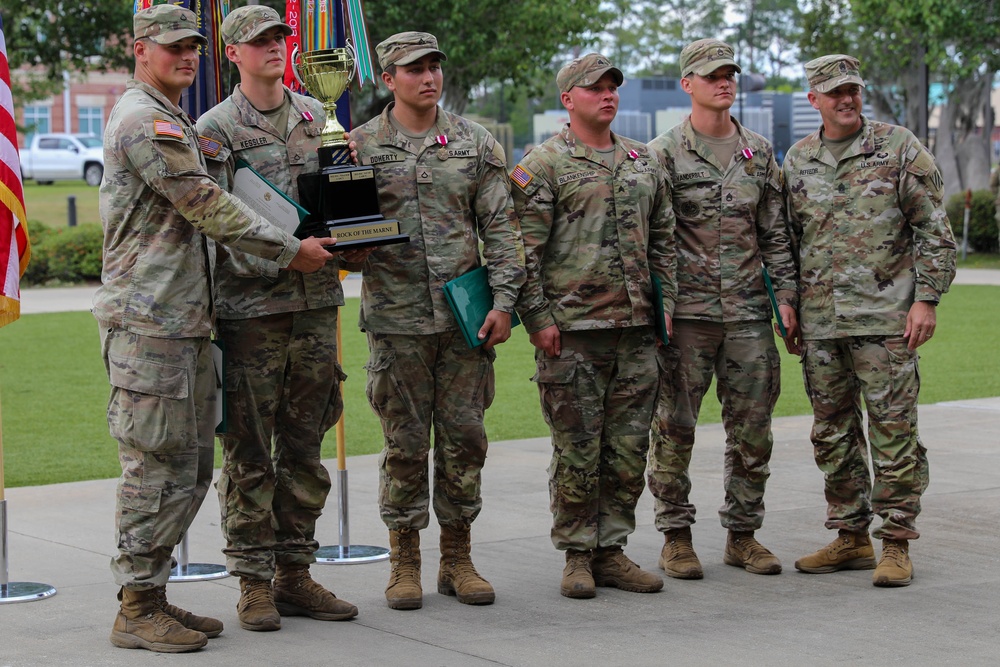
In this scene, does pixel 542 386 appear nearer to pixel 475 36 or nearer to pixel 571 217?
pixel 571 217

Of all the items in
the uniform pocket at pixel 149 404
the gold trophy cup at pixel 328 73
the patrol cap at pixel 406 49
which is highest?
the patrol cap at pixel 406 49

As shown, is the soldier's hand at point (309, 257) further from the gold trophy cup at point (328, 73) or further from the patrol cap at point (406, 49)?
the patrol cap at point (406, 49)

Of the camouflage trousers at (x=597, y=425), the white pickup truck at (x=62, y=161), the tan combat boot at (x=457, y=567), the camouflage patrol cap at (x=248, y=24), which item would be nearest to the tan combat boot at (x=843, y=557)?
the camouflage trousers at (x=597, y=425)

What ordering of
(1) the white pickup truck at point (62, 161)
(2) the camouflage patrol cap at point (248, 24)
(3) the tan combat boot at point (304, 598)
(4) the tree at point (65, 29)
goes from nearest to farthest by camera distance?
1. (2) the camouflage patrol cap at point (248, 24)
2. (3) the tan combat boot at point (304, 598)
3. (4) the tree at point (65, 29)
4. (1) the white pickup truck at point (62, 161)

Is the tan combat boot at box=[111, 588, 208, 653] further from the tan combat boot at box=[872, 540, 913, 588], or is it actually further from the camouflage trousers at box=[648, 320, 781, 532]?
the tan combat boot at box=[872, 540, 913, 588]

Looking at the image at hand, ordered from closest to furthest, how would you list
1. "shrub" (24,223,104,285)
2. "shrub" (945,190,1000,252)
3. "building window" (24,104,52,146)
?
1. "shrub" (24,223,104,285)
2. "shrub" (945,190,1000,252)
3. "building window" (24,104,52,146)

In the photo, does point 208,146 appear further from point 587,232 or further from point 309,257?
point 587,232

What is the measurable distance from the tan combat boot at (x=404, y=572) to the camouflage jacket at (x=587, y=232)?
3.36 ft

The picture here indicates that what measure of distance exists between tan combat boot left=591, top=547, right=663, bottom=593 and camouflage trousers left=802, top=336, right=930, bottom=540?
0.93 meters

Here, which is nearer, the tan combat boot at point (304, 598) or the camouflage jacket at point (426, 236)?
the tan combat boot at point (304, 598)

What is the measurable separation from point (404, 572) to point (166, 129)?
6.74 feet

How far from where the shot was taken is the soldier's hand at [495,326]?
18.5ft

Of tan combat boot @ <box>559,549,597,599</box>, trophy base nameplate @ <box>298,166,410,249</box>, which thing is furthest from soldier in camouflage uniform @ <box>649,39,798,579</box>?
trophy base nameplate @ <box>298,166,410,249</box>

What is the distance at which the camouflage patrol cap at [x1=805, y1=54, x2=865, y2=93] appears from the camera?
239 inches
